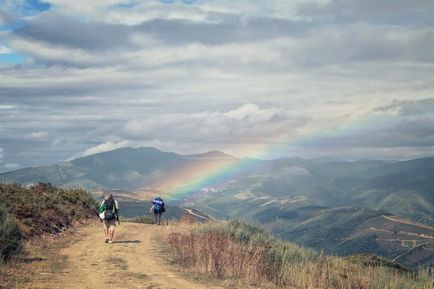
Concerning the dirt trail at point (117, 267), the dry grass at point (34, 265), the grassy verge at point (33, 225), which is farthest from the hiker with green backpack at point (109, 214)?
the grassy verge at point (33, 225)

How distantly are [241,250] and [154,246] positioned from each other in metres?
7.28

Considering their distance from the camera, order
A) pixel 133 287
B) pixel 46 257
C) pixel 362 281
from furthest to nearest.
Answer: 1. pixel 46 257
2. pixel 362 281
3. pixel 133 287

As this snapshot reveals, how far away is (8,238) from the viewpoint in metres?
21.0

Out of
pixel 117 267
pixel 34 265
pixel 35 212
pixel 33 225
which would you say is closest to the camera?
pixel 34 265

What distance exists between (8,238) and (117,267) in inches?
205

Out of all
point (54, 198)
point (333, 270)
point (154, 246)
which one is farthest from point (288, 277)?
point (54, 198)

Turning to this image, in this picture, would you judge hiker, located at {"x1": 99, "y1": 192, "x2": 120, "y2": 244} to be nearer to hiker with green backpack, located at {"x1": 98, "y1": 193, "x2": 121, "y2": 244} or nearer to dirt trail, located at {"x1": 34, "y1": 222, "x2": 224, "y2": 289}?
hiker with green backpack, located at {"x1": 98, "y1": 193, "x2": 121, "y2": 244}

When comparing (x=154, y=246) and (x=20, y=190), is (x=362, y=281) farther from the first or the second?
(x=20, y=190)

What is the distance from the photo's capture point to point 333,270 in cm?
2027

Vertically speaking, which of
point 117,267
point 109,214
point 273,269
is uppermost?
point 109,214

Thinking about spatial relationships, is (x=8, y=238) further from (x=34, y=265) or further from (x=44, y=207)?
(x=44, y=207)

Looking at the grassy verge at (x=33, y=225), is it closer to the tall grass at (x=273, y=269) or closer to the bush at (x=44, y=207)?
the bush at (x=44, y=207)

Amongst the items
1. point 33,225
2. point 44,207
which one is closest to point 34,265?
point 33,225

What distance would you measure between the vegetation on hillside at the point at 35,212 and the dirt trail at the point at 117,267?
2469 millimetres
